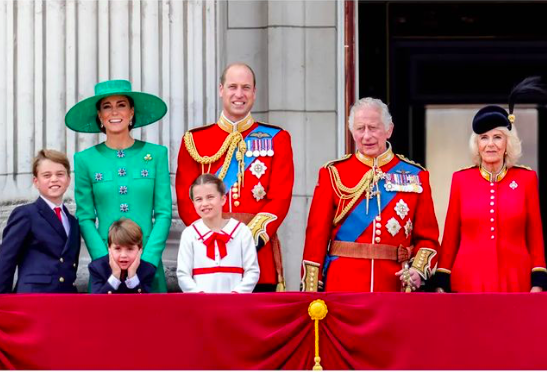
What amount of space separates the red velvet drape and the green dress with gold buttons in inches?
33.3

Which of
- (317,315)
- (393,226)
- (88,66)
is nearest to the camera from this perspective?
(317,315)

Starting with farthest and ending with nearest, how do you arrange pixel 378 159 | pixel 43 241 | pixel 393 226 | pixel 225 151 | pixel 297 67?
pixel 297 67 < pixel 225 151 < pixel 378 159 < pixel 393 226 < pixel 43 241

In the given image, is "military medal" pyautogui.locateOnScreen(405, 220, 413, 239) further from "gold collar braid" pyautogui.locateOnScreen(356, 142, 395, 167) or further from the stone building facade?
the stone building facade

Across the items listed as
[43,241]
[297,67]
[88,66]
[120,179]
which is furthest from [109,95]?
[297,67]

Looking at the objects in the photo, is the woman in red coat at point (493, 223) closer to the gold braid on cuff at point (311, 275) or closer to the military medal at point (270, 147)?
the gold braid on cuff at point (311, 275)

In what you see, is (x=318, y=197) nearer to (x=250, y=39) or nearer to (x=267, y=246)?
(x=267, y=246)

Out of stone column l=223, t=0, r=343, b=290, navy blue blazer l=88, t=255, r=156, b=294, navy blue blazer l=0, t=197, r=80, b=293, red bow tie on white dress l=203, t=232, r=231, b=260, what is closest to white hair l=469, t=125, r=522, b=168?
red bow tie on white dress l=203, t=232, r=231, b=260

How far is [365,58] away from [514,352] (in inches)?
195

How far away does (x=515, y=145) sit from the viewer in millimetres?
9641

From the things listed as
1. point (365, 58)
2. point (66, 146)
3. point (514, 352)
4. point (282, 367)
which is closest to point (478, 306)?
point (514, 352)

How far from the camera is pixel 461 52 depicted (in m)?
13.8

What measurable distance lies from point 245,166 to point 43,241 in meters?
1.18

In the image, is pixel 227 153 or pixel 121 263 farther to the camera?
pixel 227 153

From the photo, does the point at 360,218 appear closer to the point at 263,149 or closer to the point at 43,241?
the point at 263,149
